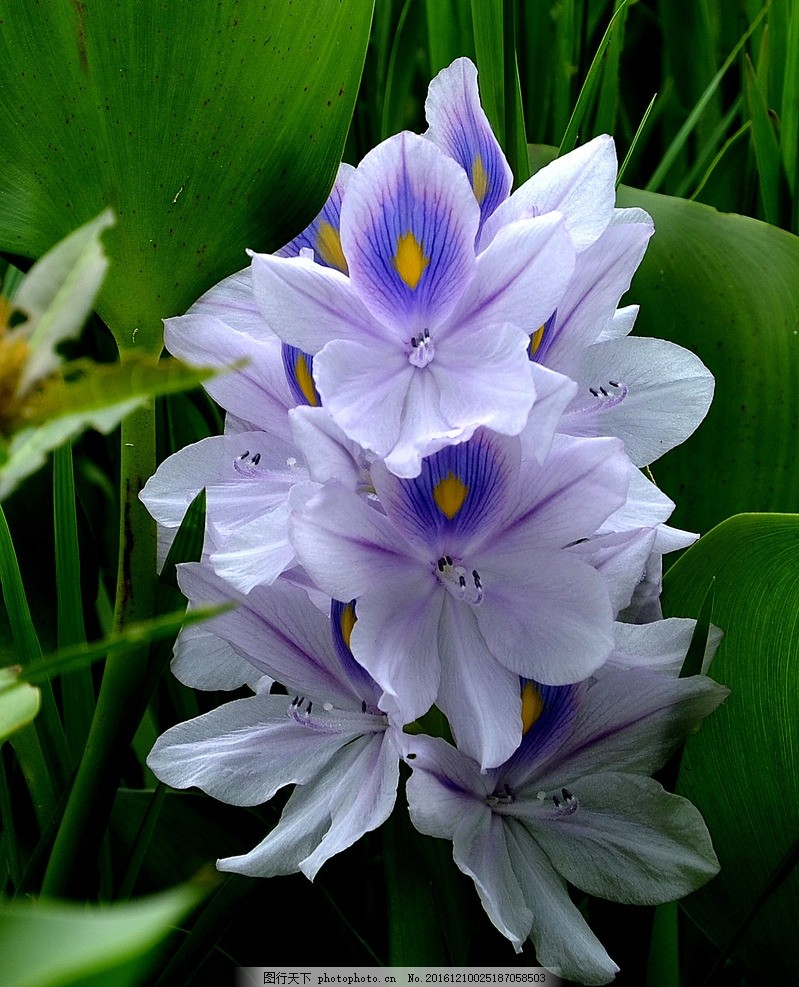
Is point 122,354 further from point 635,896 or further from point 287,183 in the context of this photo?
point 635,896

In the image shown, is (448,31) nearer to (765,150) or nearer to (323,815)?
(765,150)

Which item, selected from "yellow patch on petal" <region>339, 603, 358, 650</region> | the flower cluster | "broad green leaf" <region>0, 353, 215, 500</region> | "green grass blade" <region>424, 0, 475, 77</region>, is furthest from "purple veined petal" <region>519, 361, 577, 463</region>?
"green grass blade" <region>424, 0, 475, 77</region>

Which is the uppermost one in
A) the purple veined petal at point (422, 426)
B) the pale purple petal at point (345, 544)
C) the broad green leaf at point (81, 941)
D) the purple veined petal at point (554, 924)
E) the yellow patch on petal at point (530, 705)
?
the broad green leaf at point (81, 941)

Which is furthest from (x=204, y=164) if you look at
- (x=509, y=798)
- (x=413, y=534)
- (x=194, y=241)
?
(x=509, y=798)

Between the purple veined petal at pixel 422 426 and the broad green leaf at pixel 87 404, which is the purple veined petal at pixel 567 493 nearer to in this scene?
the purple veined petal at pixel 422 426

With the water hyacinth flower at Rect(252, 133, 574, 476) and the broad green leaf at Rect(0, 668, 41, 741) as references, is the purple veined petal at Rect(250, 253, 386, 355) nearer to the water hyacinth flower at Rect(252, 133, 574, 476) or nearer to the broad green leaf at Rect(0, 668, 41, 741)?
the water hyacinth flower at Rect(252, 133, 574, 476)

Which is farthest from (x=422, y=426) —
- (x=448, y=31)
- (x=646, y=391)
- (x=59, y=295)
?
(x=448, y=31)

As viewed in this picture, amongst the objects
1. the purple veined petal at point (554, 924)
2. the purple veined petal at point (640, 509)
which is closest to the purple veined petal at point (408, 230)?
the purple veined petal at point (640, 509)
